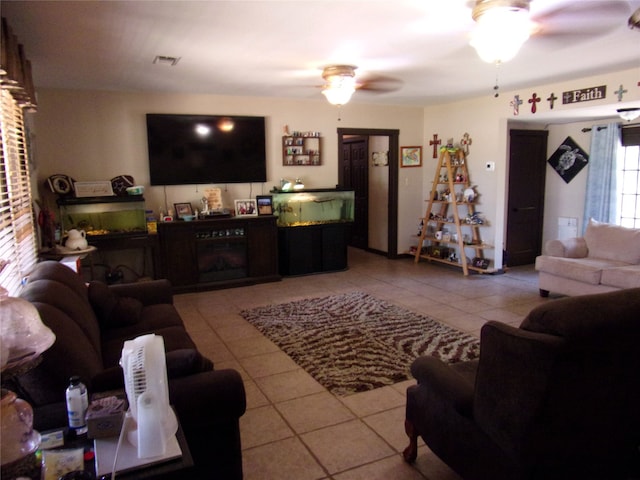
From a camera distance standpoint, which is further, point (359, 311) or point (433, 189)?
point (433, 189)

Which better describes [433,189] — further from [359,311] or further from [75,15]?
[75,15]

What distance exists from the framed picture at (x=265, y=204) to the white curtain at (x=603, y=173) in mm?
4492

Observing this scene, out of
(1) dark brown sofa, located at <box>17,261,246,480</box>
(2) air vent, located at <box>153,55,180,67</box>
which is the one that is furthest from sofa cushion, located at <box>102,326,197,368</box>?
(2) air vent, located at <box>153,55,180,67</box>

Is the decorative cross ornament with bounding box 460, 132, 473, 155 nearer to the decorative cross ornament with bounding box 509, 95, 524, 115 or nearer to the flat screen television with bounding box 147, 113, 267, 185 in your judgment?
the decorative cross ornament with bounding box 509, 95, 524, 115

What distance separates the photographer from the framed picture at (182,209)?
5.72 metres

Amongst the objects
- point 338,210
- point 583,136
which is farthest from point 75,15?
point 583,136

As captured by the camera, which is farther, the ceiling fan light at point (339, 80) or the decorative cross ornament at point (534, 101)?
the decorative cross ornament at point (534, 101)

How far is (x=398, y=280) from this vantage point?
6.04 m

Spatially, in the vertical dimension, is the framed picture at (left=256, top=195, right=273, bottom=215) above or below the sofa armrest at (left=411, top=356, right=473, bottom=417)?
above

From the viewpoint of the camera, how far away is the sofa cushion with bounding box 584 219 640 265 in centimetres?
484

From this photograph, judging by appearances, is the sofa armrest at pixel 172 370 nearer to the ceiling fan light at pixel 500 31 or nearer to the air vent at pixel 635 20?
the ceiling fan light at pixel 500 31

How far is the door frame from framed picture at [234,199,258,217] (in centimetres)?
144

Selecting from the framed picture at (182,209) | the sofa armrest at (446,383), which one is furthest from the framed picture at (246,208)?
the sofa armrest at (446,383)

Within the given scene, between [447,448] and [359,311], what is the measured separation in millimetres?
2724
